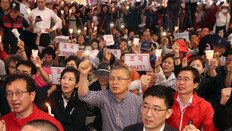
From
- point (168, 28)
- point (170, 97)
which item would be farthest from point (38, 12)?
point (168, 28)

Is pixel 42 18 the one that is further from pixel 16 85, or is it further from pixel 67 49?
pixel 16 85

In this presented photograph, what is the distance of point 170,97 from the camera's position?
2.25 metres

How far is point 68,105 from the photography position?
3.11 meters

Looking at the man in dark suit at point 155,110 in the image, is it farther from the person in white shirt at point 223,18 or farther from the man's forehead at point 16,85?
the person in white shirt at point 223,18

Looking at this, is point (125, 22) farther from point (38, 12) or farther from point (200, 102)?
point (200, 102)

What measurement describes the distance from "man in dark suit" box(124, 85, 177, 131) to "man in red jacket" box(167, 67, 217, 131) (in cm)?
58

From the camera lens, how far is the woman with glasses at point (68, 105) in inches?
120

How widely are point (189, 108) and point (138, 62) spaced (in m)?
1.59

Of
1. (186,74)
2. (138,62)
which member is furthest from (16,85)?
(138,62)

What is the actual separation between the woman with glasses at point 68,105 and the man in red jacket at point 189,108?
111 cm

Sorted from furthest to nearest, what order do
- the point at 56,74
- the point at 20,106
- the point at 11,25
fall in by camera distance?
1. the point at 11,25
2. the point at 56,74
3. the point at 20,106

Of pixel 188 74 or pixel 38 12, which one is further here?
pixel 38 12

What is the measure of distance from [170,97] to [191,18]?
33.2 feet

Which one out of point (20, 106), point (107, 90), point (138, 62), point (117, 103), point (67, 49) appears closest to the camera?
point (20, 106)
